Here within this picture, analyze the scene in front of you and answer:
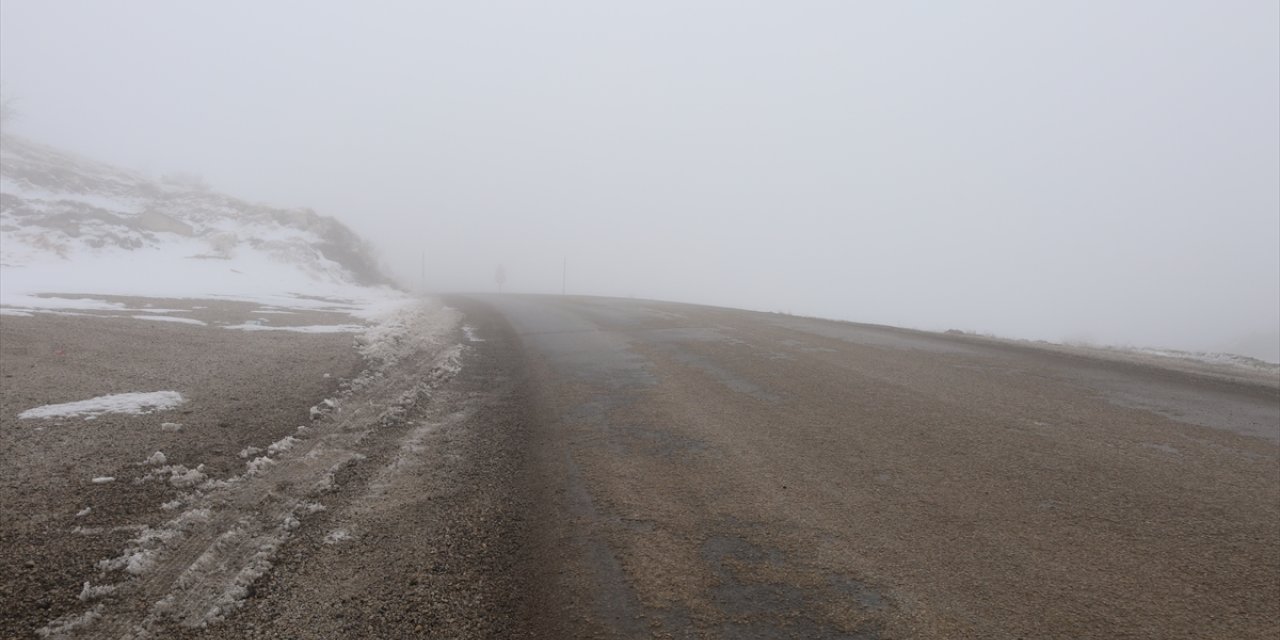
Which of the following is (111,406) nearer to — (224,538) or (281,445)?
(281,445)

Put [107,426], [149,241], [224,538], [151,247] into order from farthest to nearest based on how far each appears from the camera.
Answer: [149,241]
[151,247]
[107,426]
[224,538]

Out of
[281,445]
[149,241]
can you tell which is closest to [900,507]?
[281,445]

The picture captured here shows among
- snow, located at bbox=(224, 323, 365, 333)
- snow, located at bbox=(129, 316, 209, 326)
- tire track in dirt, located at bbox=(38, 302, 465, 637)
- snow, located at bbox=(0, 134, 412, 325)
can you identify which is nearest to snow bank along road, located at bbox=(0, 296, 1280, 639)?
tire track in dirt, located at bbox=(38, 302, 465, 637)

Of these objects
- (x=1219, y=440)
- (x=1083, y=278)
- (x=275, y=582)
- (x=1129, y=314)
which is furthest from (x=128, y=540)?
(x=1083, y=278)

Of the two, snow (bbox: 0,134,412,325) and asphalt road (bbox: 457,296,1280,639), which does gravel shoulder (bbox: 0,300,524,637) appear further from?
snow (bbox: 0,134,412,325)

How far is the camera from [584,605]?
3.12 m

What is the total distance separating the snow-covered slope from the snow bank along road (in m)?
12.4

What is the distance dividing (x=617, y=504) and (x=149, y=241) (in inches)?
1336

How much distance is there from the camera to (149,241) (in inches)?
1110

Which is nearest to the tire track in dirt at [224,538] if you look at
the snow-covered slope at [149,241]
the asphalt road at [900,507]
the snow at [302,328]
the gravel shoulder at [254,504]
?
the gravel shoulder at [254,504]

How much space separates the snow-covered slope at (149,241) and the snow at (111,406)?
1084 cm

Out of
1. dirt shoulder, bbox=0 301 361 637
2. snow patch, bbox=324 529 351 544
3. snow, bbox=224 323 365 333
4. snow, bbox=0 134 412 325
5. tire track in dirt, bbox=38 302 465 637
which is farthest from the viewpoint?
snow, bbox=0 134 412 325

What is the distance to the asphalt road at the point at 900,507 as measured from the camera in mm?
3113

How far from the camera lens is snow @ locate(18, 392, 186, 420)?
5.57m
